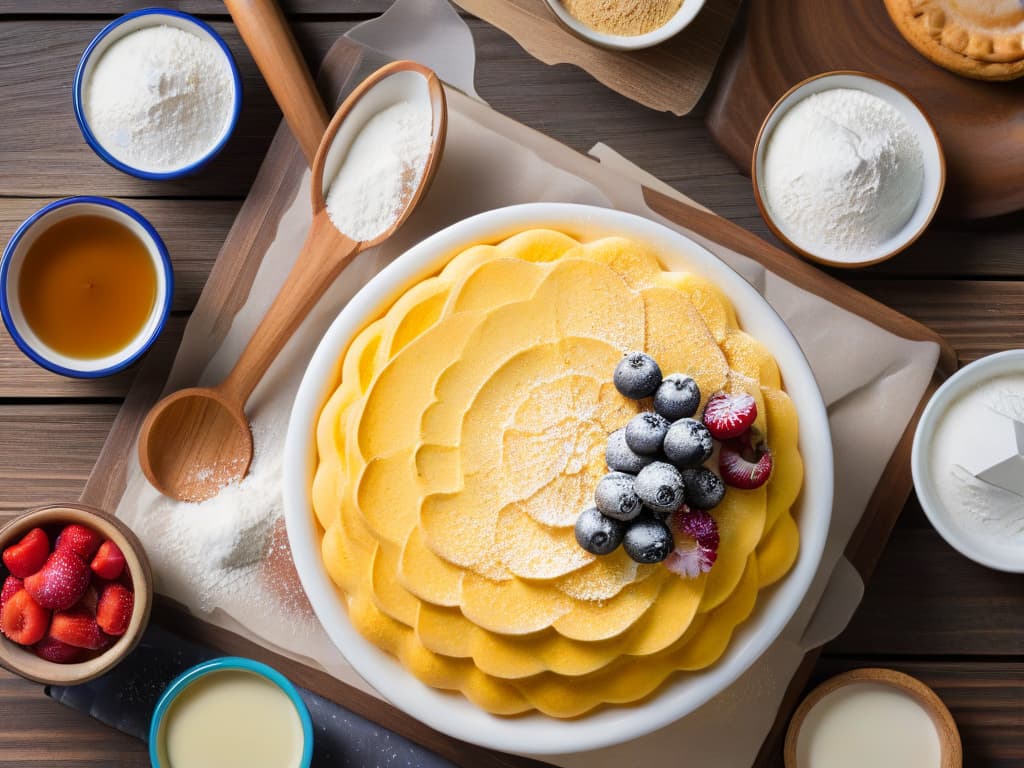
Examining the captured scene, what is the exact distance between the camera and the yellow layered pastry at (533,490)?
121 centimetres

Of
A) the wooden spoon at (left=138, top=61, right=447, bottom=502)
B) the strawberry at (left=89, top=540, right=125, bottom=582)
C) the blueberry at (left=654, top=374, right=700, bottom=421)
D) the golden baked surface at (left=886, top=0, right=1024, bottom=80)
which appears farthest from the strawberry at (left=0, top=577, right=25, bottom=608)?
the golden baked surface at (left=886, top=0, right=1024, bottom=80)

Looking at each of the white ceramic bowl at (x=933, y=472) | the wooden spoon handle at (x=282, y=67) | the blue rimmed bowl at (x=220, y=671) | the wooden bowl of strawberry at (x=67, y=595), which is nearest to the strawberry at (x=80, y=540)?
the wooden bowl of strawberry at (x=67, y=595)

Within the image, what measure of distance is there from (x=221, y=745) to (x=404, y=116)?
1082mm

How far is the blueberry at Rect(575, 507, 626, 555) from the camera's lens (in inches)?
44.8

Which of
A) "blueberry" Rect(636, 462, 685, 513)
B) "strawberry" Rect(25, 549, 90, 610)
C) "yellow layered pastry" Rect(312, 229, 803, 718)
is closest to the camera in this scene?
"blueberry" Rect(636, 462, 685, 513)

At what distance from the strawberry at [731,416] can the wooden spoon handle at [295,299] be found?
0.67 meters

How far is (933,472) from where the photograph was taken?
1.59m

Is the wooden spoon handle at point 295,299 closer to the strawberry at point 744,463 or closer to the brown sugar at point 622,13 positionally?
the brown sugar at point 622,13

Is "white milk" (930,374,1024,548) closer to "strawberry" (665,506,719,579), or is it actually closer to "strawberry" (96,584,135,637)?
"strawberry" (665,506,719,579)

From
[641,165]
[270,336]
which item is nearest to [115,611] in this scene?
[270,336]

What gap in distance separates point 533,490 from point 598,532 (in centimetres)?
11

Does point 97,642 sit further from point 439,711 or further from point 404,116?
point 404,116

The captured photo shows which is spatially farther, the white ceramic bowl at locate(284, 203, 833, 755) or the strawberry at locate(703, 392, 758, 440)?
the white ceramic bowl at locate(284, 203, 833, 755)

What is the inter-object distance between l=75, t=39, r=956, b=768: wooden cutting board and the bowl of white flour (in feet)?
0.38
